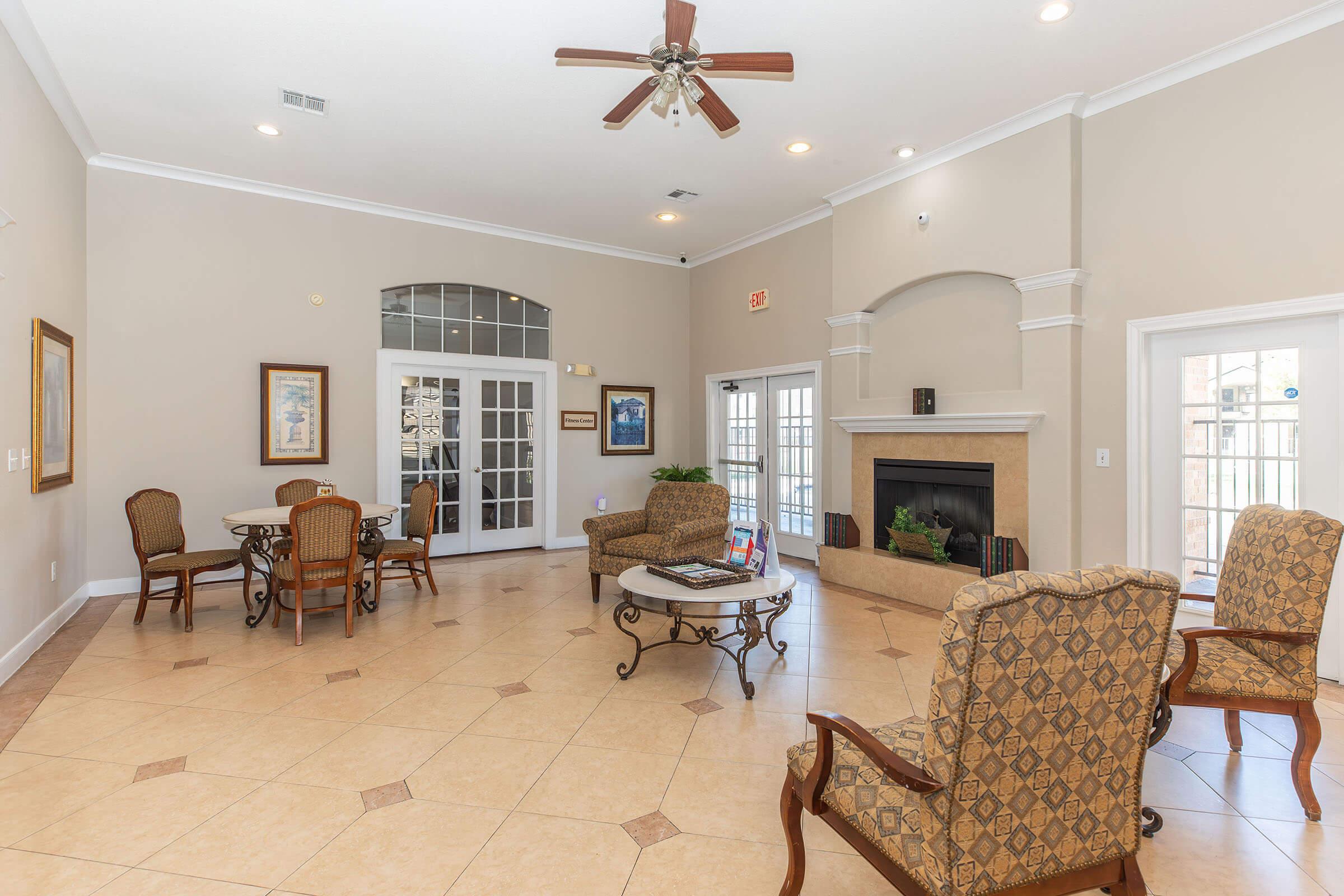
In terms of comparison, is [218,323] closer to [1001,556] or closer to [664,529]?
[664,529]

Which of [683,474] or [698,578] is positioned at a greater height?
[683,474]

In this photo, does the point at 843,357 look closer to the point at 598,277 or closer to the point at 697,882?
the point at 598,277

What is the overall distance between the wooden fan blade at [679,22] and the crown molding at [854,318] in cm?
326

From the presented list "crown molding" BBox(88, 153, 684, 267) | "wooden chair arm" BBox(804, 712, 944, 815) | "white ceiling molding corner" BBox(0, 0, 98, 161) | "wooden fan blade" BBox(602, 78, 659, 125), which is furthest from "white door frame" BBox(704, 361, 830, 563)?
"white ceiling molding corner" BBox(0, 0, 98, 161)

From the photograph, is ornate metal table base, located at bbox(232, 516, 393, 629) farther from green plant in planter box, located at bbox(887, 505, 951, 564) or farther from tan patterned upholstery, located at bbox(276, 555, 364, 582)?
green plant in planter box, located at bbox(887, 505, 951, 564)

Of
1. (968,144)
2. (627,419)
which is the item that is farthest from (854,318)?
(627,419)

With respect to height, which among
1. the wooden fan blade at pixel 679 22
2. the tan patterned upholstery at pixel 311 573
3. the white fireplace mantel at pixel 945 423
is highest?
the wooden fan blade at pixel 679 22

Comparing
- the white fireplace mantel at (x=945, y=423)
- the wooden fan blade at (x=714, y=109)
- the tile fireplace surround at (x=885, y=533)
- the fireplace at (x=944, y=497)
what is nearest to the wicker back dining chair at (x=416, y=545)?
the tile fireplace surround at (x=885, y=533)

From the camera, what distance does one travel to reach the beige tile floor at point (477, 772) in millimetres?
2021

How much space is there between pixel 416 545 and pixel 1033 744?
4842 mm

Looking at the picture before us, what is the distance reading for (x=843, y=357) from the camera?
238 inches

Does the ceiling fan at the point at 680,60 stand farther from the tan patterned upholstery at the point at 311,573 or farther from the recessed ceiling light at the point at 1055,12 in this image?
the tan patterned upholstery at the point at 311,573

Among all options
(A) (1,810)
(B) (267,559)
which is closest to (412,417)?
(B) (267,559)

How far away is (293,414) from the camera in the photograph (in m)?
5.89
